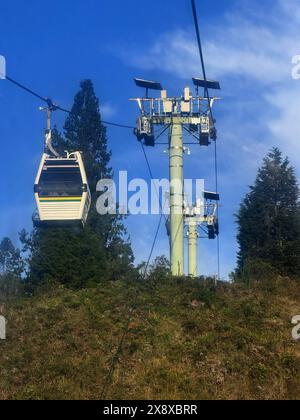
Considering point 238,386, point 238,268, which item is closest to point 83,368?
point 238,386

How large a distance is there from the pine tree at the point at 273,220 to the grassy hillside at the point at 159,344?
472 cm

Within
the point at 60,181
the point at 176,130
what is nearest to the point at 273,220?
the point at 176,130

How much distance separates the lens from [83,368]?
20547mm

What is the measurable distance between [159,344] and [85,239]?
53.2 feet

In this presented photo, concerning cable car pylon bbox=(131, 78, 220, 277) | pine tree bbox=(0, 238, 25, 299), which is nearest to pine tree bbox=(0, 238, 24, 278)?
pine tree bbox=(0, 238, 25, 299)

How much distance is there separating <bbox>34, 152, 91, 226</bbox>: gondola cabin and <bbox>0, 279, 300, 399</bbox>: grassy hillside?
17.0 feet

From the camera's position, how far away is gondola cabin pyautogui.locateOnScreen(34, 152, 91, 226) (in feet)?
58.0

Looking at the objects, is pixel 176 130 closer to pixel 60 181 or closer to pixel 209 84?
pixel 209 84

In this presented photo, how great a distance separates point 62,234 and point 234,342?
17500 millimetres

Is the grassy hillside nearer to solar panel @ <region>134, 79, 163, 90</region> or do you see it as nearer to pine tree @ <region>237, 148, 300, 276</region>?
pine tree @ <region>237, 148, 300, 276</region>

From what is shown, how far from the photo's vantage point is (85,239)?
124 feet

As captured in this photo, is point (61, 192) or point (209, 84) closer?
point (61, 192)

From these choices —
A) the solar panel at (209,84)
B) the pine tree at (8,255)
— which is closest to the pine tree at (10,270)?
the pine tree at (8,255)
